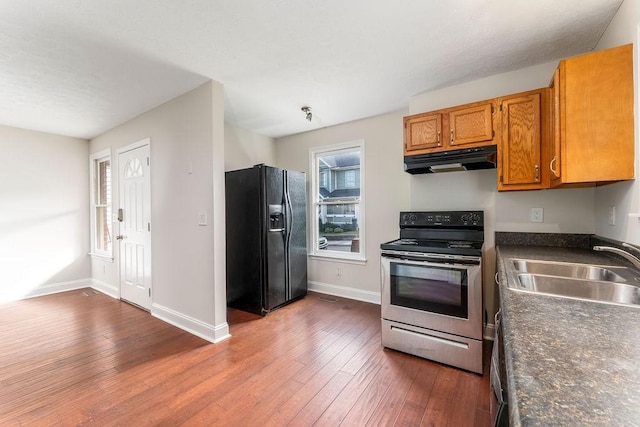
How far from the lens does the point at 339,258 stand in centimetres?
392

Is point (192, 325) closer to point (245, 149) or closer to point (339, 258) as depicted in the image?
point (339, 258)

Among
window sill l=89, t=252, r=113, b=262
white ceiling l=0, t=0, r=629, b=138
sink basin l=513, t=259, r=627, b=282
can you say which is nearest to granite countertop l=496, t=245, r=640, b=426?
sink basin l=513, t=259, r=627, b=282

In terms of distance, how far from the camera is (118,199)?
12.7ft

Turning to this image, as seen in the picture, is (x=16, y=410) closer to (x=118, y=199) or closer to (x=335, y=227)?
(x=118, y=199)

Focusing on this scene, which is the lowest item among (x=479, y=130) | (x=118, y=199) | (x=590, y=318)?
(x=590, y=318)

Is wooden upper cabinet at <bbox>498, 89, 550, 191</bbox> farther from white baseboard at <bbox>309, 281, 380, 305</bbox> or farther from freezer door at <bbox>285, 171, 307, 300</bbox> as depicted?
freezer door at <bbox>285, 171, 307, 300</bbox>

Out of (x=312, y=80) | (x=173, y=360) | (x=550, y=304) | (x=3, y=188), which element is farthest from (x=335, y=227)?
(x=3, y=188)

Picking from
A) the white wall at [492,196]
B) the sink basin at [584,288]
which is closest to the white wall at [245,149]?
the white wall at [492,196]

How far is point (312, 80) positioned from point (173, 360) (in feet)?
8.88

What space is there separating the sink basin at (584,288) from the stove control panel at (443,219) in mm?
1077

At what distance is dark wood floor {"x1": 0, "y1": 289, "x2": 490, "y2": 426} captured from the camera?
1.69 m

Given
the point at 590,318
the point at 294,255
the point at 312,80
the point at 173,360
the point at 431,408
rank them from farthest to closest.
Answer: the point at 294,255
the point at 312,80
the point at 173,360
the point at 431,408
the point at 590,318

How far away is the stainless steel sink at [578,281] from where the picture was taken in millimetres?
1261

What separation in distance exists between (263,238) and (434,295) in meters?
1.89
